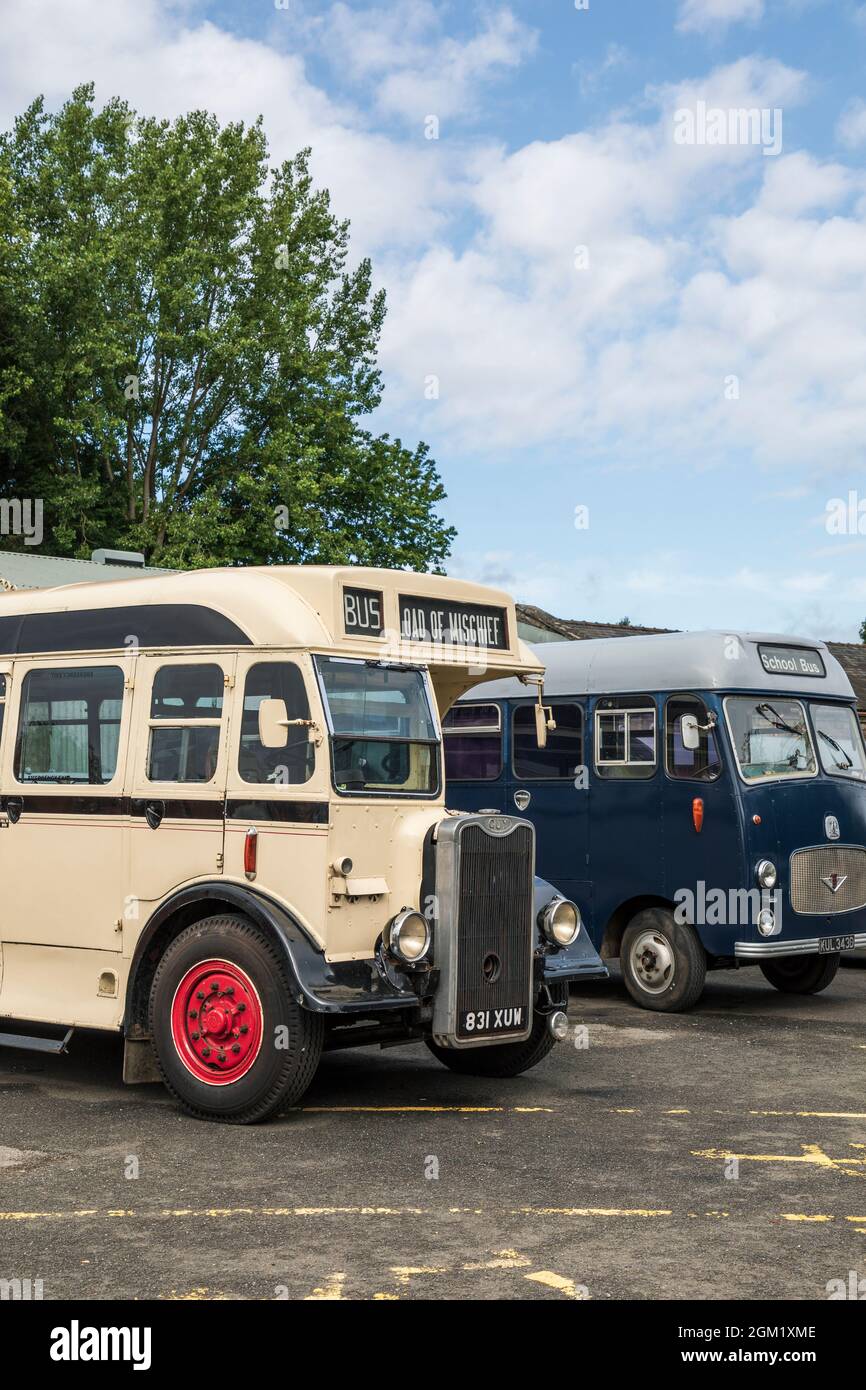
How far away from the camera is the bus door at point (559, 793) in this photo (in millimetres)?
14469

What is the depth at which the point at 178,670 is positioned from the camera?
9.34 meters

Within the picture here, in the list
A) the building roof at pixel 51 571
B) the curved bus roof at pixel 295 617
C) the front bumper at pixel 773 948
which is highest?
the building roof at pixel 51 571

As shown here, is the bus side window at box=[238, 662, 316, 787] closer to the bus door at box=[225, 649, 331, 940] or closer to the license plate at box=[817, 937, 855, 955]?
the bus door at box=[225, 649, 331, 940]

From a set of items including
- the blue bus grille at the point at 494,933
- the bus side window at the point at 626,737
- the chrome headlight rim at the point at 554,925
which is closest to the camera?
the blue bus grille at the point at 494,933

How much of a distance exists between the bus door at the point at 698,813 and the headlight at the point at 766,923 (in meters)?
0.25

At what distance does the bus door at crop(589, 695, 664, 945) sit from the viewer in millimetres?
13906

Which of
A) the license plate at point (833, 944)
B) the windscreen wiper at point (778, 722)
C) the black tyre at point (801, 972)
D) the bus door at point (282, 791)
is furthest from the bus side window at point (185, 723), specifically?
the black tyre at point (801, 972)

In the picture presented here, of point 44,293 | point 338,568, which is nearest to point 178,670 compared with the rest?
point 338,568

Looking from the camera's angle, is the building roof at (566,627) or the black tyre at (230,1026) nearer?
the black tyre at (230,1026)

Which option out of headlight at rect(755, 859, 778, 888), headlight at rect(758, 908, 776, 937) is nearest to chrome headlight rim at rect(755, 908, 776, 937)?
headlight at rect(758, 908, 776, 937)

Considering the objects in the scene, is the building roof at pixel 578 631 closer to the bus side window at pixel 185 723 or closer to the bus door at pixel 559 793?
the bus door at pixel 559 793

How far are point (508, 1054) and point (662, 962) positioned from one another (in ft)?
12.8

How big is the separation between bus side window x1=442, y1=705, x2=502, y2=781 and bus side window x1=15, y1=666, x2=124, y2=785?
21.1 ft

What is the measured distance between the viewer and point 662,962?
13.6 metres
